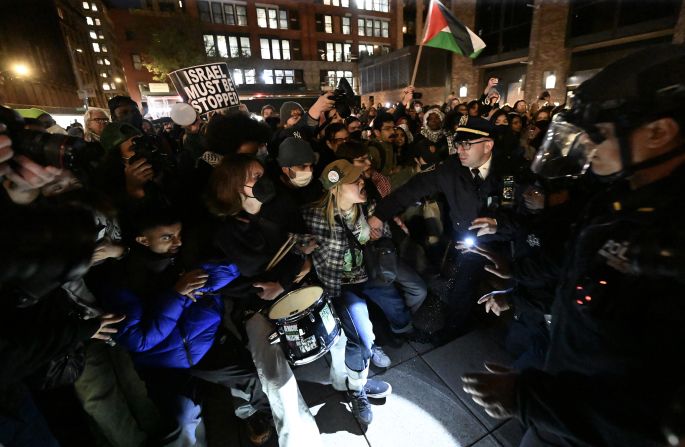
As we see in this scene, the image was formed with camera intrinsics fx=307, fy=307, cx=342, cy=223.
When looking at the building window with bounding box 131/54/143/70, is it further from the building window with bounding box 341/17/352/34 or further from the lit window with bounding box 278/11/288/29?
the building window with bounding box 341/17/352/34

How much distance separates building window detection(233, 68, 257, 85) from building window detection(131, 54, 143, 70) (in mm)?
10176

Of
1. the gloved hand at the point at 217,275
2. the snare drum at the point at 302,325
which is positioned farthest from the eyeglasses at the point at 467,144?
the gloved hand at the point at 217,275

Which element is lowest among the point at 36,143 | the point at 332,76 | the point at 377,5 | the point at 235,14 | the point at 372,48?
the point at 36,143

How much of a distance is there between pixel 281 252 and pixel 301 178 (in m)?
0.95

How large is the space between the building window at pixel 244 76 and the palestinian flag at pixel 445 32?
34.7m

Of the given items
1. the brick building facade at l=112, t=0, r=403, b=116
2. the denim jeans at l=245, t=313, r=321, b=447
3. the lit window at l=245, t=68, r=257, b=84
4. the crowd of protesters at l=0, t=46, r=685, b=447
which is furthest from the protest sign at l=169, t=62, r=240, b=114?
the lit window at l=245, t=68, r=257, b=84

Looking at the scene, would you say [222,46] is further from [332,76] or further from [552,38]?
[552,38]

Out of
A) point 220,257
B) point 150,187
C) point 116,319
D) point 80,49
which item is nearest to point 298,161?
point 220,257

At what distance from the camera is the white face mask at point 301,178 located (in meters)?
3.18

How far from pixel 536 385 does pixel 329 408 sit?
2.02 metres

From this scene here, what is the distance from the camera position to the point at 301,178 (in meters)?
3.21

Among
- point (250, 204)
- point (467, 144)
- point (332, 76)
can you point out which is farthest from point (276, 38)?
point (250, 204)

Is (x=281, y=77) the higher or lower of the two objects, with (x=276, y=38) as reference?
lower

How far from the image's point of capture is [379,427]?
2.58 meters
